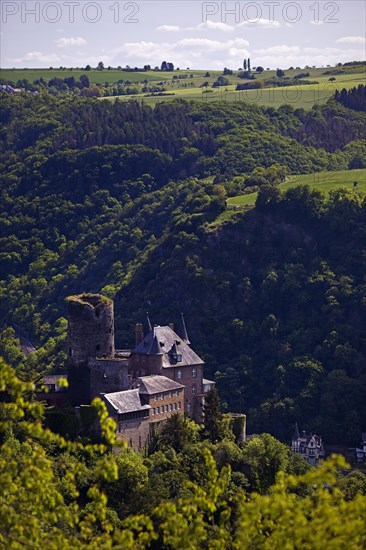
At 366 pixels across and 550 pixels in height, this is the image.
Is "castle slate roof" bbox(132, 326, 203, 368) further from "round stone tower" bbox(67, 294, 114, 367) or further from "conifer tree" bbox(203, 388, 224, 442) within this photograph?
"round stone tower" bbox(67, 294, 114, 367)

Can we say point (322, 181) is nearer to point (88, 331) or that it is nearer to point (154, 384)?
point (154, 384)

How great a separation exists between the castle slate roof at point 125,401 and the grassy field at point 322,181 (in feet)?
266

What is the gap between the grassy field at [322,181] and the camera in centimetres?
17141

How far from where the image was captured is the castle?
88.8 meters

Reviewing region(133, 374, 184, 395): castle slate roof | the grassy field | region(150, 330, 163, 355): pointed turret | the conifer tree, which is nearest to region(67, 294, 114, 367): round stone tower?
region(133, 374, 184, 395): castle slate roof

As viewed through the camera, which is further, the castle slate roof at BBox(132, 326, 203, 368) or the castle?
the castle slate roof at BBox(132, 326, 203, 368)

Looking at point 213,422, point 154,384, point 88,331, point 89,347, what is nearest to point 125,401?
point 154,384

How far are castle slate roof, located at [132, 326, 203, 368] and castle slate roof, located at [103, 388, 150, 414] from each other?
28.8 ft

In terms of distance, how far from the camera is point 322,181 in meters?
184

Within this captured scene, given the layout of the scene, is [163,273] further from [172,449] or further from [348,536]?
[348,536]

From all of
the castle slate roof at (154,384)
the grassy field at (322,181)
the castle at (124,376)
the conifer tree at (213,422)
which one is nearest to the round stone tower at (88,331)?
the castle at (124,376)

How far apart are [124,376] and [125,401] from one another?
6.83ft

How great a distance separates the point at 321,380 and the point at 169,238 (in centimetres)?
3447

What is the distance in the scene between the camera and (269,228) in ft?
539
